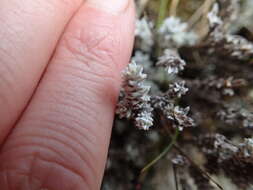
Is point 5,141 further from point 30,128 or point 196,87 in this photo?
point 196,87

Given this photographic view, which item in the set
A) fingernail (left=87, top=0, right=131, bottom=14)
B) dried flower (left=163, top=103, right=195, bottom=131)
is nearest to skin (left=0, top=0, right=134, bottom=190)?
fingernail (left=87, top=0, right=131, bottom=14)

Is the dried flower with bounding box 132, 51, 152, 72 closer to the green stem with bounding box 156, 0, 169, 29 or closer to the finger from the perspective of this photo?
the green stem with bounding box 156, 0, 169, 29

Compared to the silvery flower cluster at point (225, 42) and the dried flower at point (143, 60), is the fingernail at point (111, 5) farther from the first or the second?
the silvery flower cluster at point (225, 42)

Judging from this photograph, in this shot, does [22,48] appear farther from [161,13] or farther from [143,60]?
[161,13]

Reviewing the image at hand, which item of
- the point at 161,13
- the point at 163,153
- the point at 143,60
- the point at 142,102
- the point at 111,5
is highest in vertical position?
the point at 161,13

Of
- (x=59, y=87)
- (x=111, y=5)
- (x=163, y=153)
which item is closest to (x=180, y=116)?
(x=163, y=153)

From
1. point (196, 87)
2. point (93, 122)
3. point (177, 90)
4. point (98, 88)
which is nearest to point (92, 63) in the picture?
point (98, 88)
